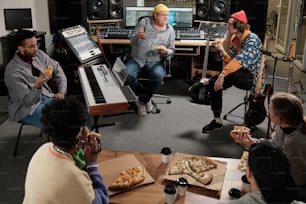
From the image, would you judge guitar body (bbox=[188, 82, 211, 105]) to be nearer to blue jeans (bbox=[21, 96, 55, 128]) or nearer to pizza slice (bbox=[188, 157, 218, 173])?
blue jeans (bbox=[21, 96, 55, 128])

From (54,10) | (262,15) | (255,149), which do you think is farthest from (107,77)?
(262,15)

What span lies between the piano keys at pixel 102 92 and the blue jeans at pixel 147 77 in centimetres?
55

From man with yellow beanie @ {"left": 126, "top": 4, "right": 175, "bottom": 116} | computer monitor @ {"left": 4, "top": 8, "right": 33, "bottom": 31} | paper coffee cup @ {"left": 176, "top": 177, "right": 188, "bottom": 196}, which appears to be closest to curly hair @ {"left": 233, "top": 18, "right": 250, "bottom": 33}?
man with yellow beanie @ {"left": 126, "top": 4, "right": 175, "bottom": 116}

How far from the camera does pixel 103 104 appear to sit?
2531mm

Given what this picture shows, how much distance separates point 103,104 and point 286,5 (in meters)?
5.59

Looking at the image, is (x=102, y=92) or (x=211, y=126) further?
(x=211, y=126)

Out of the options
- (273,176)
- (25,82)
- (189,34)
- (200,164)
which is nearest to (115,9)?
(189,34)

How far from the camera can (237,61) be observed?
11.2 feet

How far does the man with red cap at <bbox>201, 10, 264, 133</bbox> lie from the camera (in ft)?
11.2

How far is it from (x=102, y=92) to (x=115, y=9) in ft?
7.80

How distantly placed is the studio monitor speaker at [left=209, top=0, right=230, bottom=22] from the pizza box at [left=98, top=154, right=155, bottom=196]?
3.07m

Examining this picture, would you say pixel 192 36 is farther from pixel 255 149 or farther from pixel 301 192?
pixel 255 149

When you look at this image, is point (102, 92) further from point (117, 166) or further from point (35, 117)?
point (117, 166)

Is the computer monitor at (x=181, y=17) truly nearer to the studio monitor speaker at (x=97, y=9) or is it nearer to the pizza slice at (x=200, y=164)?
the studio monitor speaker at (x=97, y=9)
